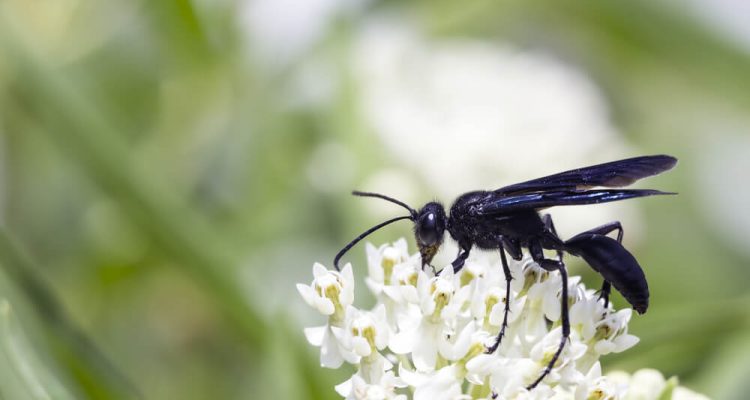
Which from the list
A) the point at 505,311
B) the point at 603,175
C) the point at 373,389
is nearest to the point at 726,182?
the point at 603,175

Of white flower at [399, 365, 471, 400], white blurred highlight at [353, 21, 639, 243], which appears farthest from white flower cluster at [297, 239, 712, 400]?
white blurred highlight at [353, 21, 639, 243]

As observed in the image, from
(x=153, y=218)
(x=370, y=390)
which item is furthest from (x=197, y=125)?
(x=370, y=390)

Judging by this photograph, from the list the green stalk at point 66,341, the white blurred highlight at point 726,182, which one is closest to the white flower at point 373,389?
the green stalk at point 66,341

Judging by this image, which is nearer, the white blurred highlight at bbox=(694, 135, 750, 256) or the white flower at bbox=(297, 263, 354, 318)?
the white flower at bbox=(297, 263, 354, 318)

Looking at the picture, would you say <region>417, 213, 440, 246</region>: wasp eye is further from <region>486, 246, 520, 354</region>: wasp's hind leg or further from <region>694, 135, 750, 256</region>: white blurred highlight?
<region>694, 135, 750, 256</region>: white blurred highlight

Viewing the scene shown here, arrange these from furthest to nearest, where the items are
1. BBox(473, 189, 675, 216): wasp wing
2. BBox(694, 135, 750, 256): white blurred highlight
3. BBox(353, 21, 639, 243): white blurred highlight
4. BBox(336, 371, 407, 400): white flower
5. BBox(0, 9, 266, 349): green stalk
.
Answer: BBox(694, 135, 750, 256): white blurred highlight, BBox(353, 21, 639, 243): white blurred highlight, BBox(0, 9, 266, 349): green stalk, BBox(473, 189, 675, 216): wasp wing, BBox(336, 371, 407, 400): white flower

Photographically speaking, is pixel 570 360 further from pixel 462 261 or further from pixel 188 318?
pixel 188 318

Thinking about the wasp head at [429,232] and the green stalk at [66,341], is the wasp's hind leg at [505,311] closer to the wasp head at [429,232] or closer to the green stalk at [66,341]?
the wasp head at [429,232]
